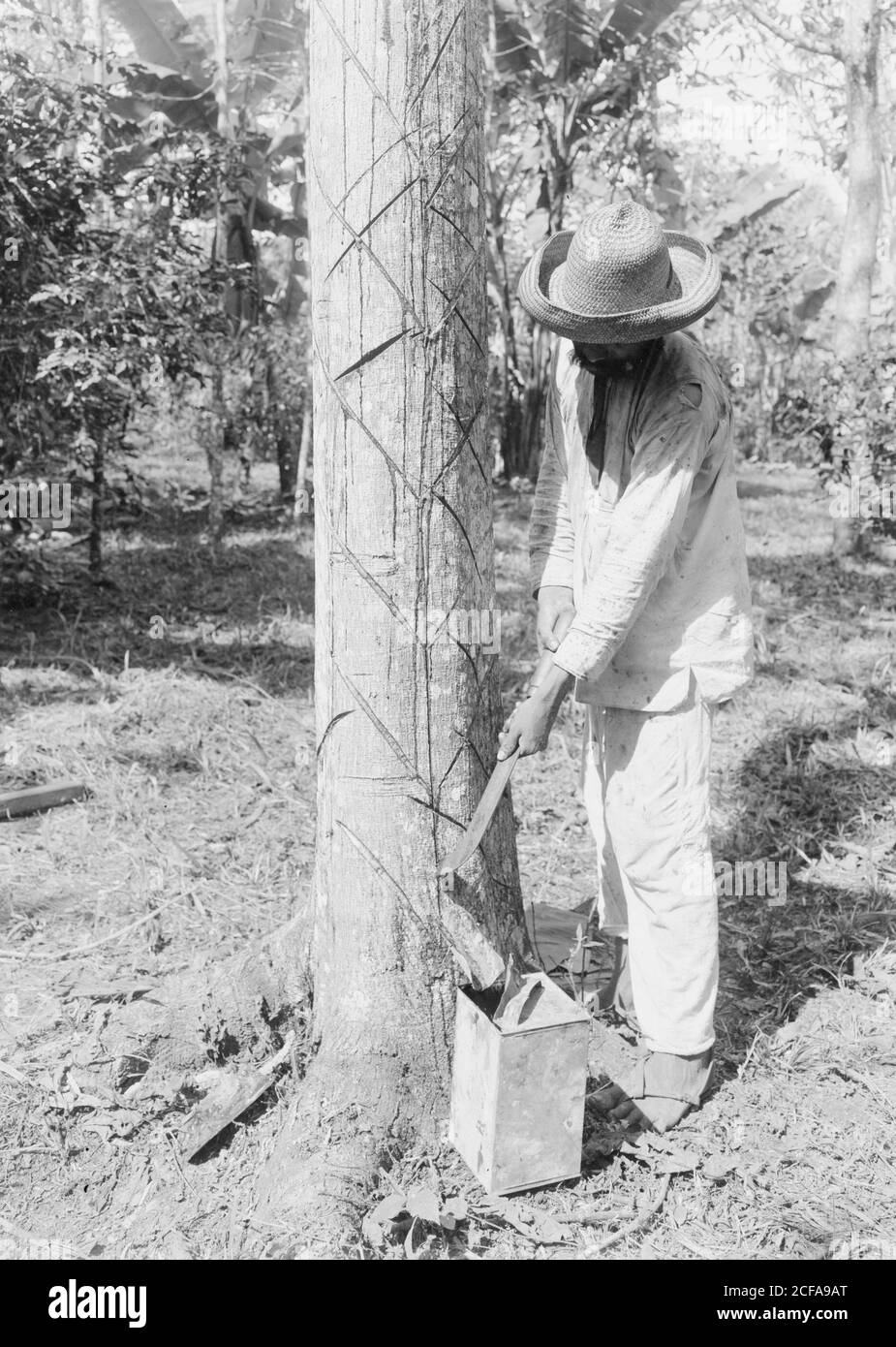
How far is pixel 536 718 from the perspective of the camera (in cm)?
249

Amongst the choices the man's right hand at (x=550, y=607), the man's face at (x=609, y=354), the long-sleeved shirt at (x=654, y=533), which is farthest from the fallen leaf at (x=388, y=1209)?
the man's face at (x=609, y=354)

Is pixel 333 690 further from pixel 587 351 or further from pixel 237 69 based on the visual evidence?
pixel 237 69

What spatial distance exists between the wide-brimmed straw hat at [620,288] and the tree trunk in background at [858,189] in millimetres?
6262

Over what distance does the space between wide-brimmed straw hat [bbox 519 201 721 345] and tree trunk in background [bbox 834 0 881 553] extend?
6262 mm

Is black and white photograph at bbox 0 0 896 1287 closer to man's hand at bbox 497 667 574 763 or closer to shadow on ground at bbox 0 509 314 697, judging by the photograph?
man's hand at bbox 497 667 574 763

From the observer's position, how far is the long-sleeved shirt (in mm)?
2455

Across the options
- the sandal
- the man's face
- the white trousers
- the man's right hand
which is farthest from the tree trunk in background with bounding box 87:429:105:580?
the sandal

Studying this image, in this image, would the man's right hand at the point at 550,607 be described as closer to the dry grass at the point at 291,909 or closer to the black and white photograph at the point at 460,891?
the black and white photograph at the point at 460,891

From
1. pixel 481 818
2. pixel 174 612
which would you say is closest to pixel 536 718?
pixel 481 818

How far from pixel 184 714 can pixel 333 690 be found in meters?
2.87

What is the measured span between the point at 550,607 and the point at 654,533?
55cm

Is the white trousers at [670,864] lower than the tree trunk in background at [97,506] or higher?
lower

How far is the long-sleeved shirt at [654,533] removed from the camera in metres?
2.46

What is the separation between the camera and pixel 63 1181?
2480 millimetres
